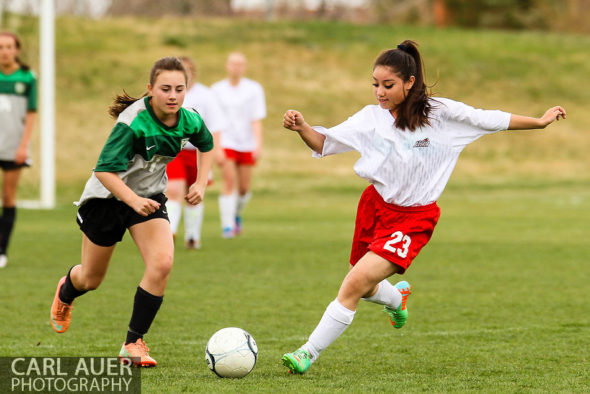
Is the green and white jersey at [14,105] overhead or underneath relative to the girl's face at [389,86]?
underneath

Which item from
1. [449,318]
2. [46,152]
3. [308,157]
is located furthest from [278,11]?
[449,318]

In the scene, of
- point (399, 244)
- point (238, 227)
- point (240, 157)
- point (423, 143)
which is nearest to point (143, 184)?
point (399, 244)

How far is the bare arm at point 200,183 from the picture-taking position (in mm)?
5043

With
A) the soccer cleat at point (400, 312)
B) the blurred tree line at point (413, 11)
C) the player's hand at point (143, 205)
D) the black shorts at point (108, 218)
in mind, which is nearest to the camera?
the player's hand at point (143, 205)

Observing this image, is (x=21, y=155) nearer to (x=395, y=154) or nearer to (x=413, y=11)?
(x=395, y=154)

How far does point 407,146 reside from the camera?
4.88 metres

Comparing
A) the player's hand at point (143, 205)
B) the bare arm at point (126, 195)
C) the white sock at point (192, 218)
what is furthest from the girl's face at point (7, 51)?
the player's hand at point (143, 205)

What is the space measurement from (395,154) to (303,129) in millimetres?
499

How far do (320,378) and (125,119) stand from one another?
1.65 meters

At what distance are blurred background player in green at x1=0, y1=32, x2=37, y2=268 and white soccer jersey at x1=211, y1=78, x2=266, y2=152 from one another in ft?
11.1

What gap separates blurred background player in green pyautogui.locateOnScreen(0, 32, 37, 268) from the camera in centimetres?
860

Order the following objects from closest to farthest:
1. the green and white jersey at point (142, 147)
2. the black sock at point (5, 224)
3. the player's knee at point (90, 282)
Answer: the green and white jersey at point (142, 147), the player's knee at point (90, 282), the black sock at point (5, 224)

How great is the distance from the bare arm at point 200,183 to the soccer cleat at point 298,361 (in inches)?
38.1

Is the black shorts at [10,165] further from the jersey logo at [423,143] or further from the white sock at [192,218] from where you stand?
the jersey logo at [423,143]
